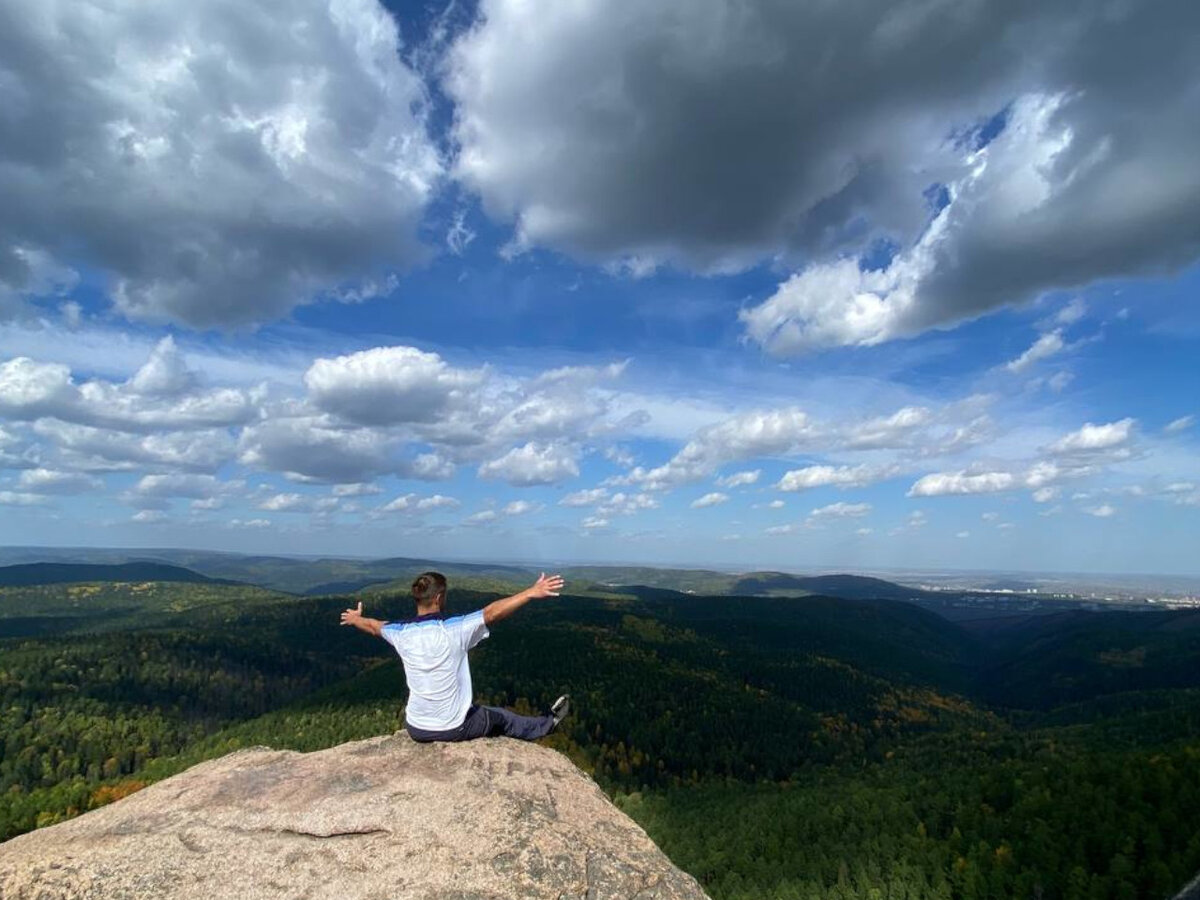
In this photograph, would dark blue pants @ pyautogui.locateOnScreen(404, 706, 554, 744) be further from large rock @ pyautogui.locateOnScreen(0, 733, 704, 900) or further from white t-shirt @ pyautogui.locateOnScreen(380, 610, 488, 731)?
large rock @ pyautogui.locateOnScreen(0, 733, 704, 900)

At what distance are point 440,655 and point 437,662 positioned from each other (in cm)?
25

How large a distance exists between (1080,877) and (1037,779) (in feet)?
170

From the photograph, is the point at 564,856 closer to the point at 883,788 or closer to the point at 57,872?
the point at 57,872

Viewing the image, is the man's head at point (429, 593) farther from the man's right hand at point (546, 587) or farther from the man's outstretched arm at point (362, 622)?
the man's right hand at point (546, 587)

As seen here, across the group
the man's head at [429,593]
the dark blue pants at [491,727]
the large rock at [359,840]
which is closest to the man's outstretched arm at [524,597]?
the man's head at [429,593]

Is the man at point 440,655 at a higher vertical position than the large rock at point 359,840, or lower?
higher

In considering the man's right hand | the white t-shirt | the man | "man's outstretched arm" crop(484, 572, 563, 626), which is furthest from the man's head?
the man's right hand

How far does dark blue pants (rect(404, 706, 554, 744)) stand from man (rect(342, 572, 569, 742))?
0.09 ft

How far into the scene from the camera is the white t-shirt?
15617mm

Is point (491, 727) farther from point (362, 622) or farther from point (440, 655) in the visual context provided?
point (362, 622)

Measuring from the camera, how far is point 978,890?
9775cm

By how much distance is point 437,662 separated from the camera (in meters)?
15.7

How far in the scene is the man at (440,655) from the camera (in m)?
15.5

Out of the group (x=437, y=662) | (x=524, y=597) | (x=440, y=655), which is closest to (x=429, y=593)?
(x=440, y=655)
